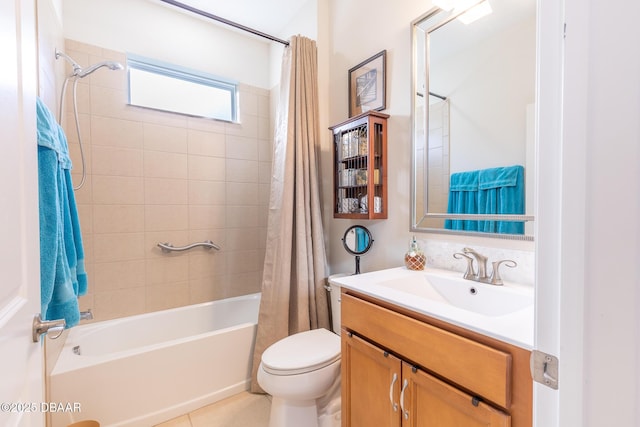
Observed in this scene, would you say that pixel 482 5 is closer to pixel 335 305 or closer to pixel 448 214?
pixel 448 214

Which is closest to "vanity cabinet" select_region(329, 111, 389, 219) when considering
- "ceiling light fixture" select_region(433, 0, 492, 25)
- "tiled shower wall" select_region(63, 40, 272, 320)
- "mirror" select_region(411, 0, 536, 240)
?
"mirror" select_region(411, 0, 536, 240)

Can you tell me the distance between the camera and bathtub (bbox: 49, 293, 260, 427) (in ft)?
4.73

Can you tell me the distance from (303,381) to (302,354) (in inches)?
4.9

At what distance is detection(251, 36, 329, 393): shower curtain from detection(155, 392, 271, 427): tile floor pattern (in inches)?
4.0

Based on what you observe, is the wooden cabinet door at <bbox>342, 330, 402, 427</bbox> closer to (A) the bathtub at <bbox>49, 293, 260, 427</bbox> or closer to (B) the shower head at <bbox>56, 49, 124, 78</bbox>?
(A) the bathtub at <bbox>49, 293, 260, 427</bbox>

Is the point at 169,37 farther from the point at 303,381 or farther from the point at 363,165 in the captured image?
the point at 303,381

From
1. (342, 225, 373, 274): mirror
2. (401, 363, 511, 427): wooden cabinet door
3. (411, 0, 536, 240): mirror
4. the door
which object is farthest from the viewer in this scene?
(342, 225, 373, 274): mirror

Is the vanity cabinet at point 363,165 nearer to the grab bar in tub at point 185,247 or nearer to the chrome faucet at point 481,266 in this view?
the chrome faucet at point 481,266

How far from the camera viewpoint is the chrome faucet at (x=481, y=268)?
45.2 inches

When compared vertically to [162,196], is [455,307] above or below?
below

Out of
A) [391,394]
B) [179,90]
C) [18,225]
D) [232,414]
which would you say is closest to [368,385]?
[391,394]

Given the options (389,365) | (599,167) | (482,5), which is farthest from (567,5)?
(482,5)

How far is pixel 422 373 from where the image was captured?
885 mm

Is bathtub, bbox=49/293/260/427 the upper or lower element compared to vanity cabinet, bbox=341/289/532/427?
lower
